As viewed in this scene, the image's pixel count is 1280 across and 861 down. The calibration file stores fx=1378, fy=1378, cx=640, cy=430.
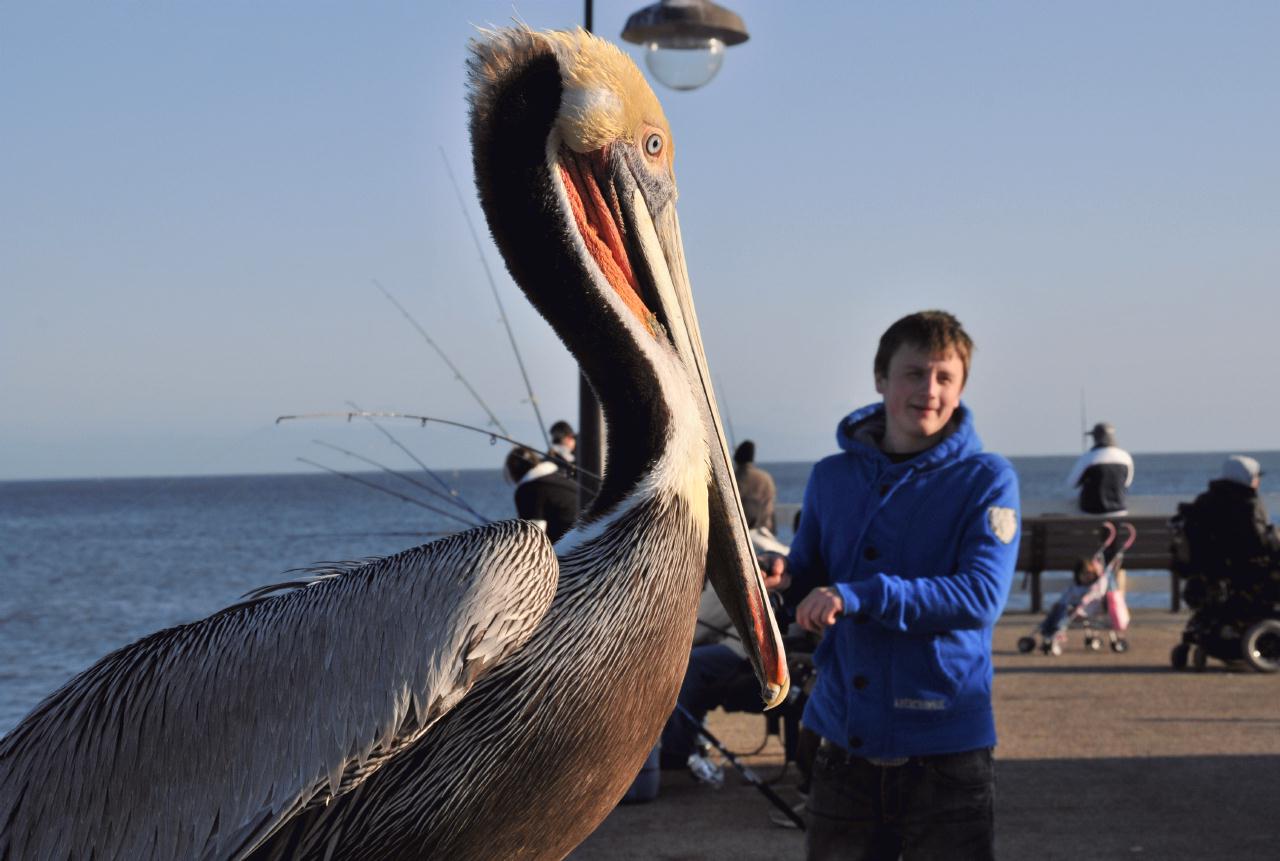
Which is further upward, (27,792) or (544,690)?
(544,690)

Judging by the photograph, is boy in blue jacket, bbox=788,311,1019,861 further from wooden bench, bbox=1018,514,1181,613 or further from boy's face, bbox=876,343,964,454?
wooden bench, bbox=1018,514,1181,613

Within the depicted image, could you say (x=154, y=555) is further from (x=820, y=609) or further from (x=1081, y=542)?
(x=820, y=609)

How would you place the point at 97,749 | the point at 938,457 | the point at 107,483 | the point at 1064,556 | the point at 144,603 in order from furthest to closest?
the point at 107,483 → the point at 144,603 → the point at 1064,556 → the point at 938,457 → the point at 97,749

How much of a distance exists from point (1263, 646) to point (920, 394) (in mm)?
7333

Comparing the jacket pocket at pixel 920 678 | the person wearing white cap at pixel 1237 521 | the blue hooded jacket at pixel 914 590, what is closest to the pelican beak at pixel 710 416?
the blue hooded jacket at pixel 914 590

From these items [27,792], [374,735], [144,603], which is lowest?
[144,603]

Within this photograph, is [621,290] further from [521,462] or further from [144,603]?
[144,603]

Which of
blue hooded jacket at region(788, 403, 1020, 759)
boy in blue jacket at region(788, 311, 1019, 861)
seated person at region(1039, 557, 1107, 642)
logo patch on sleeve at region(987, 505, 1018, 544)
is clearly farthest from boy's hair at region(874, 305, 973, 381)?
seated person at region(1039, 557, 1107, 642)

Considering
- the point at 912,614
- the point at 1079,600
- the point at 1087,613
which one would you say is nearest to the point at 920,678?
the point at 912,614

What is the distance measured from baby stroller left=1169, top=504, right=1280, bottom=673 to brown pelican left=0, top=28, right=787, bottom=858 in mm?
8462

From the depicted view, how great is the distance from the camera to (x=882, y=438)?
3787 mm

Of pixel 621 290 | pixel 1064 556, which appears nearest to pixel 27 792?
pixel 621 290

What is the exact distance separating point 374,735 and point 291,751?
14cm

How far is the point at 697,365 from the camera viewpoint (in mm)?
2279
